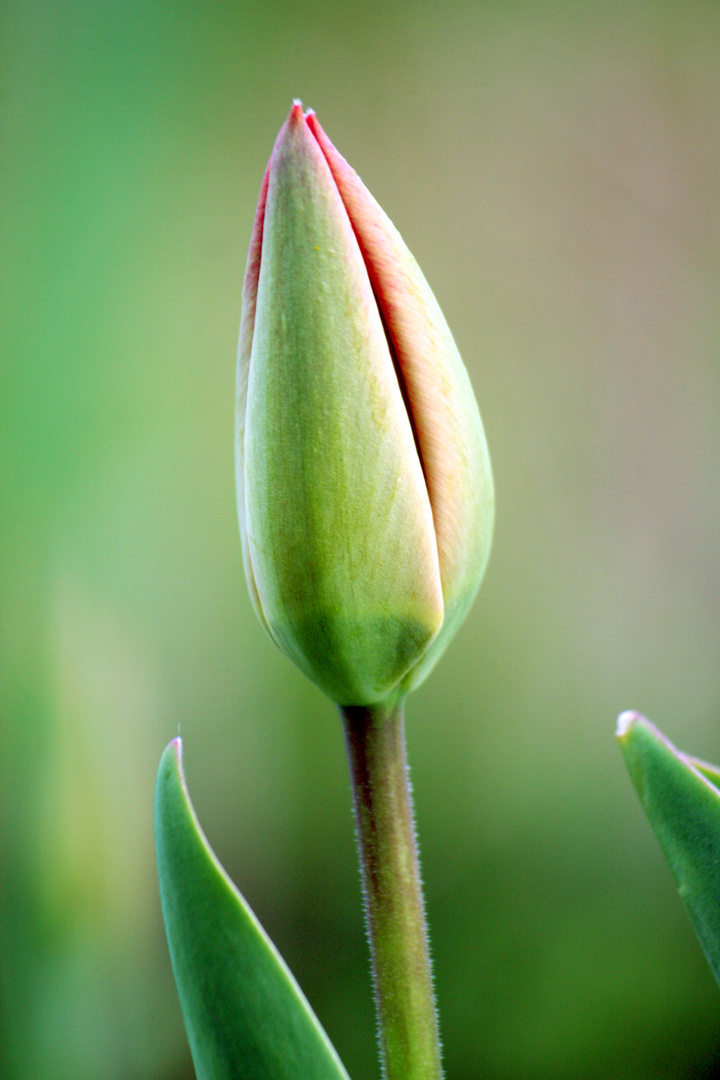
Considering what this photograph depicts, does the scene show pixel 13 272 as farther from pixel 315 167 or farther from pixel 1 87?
pixel 315 167

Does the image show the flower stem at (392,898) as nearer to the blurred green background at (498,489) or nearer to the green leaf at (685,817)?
the green leaf at (685,817)

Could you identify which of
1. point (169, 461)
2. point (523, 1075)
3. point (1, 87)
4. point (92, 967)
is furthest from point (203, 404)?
point (523, 1075)

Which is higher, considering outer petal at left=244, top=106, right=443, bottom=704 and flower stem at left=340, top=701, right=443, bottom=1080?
outer petal at left=244, top=106, right=443, bottom=704

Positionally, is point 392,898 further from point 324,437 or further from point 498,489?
point 498,489

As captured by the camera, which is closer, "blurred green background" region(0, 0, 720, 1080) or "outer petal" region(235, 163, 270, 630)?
"outer petal" region(235, 163, 270, 630)

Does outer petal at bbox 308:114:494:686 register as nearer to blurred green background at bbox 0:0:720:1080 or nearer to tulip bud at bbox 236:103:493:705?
tulip bud at bbox 236:103:493:705

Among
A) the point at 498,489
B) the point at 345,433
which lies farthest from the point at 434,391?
the point at 498,489

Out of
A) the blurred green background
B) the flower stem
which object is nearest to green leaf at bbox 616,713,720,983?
the flower stem

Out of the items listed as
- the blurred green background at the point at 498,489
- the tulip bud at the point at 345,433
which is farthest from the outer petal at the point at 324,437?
the blurred green background at the point at 498,489
